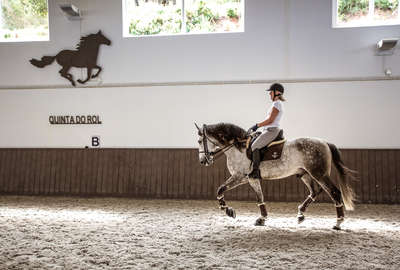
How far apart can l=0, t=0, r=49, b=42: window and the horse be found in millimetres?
5714

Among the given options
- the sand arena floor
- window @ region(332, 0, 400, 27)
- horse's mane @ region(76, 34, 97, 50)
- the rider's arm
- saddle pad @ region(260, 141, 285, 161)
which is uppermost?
window @ region(332, 0, 400, 27)

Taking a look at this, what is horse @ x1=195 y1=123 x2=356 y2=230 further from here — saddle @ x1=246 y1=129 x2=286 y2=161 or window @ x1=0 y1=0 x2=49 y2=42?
window @ x1=0 y1=0 x2=49 y2=42

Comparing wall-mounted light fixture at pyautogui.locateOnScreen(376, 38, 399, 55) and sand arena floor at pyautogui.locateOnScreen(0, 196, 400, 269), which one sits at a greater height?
wall-mounted light fixture at pyautogui.locateOnScreen(376, 38, 399, 55)

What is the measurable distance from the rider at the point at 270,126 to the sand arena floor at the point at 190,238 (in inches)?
39.4

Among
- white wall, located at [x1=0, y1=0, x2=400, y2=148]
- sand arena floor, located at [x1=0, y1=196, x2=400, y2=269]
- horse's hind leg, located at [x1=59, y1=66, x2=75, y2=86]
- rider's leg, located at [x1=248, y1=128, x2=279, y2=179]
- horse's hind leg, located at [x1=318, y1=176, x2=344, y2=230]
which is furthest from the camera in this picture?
horse's hind leg, located at [x1=59, y1=66, x2=75, y2=86]

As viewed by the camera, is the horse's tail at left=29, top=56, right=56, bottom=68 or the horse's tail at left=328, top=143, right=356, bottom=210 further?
the horse's tail at left=29, top=56, right=56, bottom=68

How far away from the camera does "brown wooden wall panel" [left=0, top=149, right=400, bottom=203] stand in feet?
21.0

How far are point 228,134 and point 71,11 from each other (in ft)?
16.9

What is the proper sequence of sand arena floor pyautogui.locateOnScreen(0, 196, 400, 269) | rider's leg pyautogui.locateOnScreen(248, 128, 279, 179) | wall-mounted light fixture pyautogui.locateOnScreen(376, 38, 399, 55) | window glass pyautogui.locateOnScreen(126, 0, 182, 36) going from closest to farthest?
sand arena floor pyautogui.locateOnScreen(0, 196, 400, 269) < rider's leg pyautogui.locateOnScreen(248, 128, 279, 179) < wall-mounted light fixture pyautogui.locateOnScreen(376, 38, 399, 55) < window glass pyautogui.locateOnScreen(126, 0, 182, 36)

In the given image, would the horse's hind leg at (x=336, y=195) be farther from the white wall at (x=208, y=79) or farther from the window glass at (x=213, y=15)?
the window glass at (x=213, y=15)

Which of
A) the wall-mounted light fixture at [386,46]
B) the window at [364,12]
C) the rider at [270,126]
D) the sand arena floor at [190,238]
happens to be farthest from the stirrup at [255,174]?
the window at [364,12]

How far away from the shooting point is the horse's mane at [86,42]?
7.35m

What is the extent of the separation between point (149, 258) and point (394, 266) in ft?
8.04

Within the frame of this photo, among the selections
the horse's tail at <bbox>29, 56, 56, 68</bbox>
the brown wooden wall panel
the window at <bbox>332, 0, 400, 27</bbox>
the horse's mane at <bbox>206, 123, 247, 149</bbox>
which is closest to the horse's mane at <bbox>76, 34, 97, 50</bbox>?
the horse's tail at <bbox>29, 56, 56, 68</bbox>
